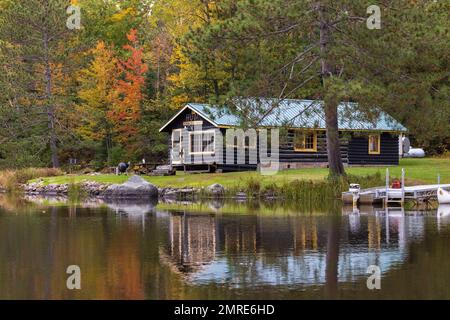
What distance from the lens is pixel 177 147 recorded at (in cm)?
5306

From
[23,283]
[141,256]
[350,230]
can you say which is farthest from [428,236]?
[23,283]

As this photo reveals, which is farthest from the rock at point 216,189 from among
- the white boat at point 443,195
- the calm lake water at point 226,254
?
the white boat at point 443,195

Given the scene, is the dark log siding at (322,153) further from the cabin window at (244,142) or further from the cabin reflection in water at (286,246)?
the cabin reflection in water at (286,246)

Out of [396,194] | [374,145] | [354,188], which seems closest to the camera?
[396,194]

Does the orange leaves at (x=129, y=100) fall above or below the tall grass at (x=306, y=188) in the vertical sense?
above

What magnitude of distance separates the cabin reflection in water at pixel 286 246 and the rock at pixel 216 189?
1120 cm

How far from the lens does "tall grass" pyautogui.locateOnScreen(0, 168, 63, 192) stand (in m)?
52.4

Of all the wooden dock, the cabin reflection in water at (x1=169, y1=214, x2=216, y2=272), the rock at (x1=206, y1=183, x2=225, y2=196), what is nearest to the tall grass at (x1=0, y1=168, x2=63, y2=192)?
the rock at (x1=206, y1=183, x2=225, y2=196)

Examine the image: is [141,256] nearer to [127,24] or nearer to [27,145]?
[27,145]

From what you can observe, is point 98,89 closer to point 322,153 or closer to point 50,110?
point 50,110

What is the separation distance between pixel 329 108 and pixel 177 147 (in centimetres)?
1706

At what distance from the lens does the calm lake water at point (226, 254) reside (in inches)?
563

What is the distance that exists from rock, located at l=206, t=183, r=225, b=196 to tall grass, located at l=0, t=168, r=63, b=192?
53.1 feet

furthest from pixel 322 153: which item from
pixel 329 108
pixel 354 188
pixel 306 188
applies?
pixel 354 188
